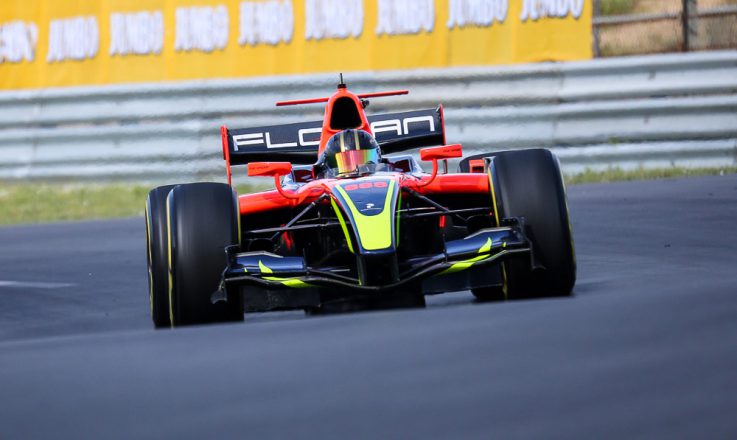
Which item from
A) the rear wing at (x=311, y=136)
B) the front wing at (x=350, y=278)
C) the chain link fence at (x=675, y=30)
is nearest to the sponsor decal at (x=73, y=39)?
the chain link fence at (x=675, y=30)

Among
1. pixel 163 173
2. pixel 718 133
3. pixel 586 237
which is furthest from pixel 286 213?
pixel 163 173

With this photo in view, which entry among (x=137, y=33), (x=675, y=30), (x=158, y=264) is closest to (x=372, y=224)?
(x=158, y=264)

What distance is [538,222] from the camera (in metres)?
6.23

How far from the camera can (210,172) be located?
45.3 ft

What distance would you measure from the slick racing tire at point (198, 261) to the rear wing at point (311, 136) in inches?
75.5

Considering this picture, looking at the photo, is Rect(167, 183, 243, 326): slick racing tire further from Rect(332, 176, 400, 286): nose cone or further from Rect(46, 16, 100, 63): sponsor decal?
Rect(46, 16, 100, 63): sponsor decal

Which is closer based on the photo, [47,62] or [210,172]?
[210,172]

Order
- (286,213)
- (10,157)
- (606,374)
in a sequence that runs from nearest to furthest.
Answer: (606,374), (286,213), (10,157)

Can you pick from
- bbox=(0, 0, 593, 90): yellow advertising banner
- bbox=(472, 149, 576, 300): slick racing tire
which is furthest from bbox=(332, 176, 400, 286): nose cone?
bbox=(0, 0, 593, 90): yellow advertising banner

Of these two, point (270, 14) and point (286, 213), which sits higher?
point (270, 14)

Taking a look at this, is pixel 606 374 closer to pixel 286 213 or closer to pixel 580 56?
pixel 286 213

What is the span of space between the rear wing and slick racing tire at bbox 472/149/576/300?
1840 mm

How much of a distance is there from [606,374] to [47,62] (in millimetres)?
13309

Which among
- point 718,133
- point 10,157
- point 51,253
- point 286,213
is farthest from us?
point 10,157
